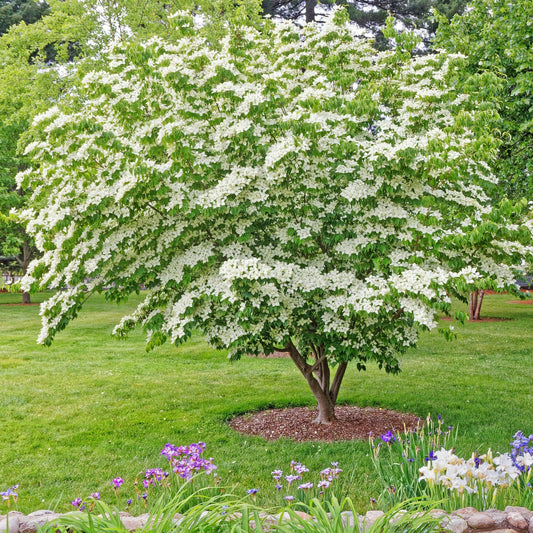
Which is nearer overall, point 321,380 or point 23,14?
point 321,380

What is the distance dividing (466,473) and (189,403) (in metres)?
6.20

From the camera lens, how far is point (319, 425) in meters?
7.74

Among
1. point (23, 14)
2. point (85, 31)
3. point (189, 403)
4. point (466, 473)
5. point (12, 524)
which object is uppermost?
point (23, 14)

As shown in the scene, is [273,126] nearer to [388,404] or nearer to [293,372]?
[388,404]

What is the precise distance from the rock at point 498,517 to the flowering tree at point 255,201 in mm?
2193

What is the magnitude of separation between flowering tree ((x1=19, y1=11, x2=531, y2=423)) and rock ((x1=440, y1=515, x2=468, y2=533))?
240 cm

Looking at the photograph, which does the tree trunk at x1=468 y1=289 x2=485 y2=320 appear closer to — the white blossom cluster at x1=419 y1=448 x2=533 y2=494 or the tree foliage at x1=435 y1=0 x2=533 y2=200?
the tree foliage at x1=435 y1=0 x2=533 y2=200

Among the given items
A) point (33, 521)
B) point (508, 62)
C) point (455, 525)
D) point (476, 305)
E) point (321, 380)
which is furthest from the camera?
point (476, 305)

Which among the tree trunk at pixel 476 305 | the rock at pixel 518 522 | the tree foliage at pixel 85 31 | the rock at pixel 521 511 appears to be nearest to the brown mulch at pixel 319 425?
the rock at pixel 521 511

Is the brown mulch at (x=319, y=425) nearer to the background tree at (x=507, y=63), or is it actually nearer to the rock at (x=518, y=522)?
the rock at (x=518, y=522)

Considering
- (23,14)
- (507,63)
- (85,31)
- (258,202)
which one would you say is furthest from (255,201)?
(23,14)

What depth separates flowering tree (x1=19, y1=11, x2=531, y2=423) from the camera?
5.86m

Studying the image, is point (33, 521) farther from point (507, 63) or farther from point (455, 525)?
point (507, 63)

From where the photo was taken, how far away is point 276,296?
571 cm
